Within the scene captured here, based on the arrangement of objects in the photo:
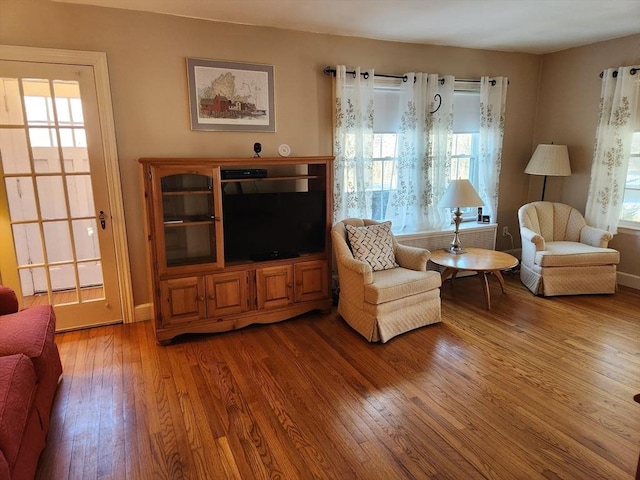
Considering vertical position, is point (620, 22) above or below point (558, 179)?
above

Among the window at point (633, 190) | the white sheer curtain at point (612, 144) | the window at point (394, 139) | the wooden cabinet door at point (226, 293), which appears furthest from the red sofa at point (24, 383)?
the window at point (633, 190)

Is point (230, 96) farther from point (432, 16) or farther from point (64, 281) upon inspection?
point (64, 281)

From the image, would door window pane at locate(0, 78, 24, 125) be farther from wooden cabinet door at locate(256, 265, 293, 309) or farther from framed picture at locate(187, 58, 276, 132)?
wooden cabinet door at locate(256, 265, 293, 309)

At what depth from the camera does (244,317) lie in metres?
3.34

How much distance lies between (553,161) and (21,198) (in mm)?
5038

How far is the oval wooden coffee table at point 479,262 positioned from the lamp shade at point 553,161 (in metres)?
1.22

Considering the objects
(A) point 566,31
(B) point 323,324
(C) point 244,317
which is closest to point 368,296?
(B) point 323,324

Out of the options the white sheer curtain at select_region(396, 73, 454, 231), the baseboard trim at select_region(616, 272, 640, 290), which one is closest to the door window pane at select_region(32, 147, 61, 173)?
the white sheer curtain at select_region(396, 73, 454, 231)

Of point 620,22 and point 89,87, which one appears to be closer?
point 89,87

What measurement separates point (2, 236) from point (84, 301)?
749mm

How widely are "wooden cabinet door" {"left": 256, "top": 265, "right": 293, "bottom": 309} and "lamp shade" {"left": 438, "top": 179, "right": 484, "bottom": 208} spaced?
1.74 meters

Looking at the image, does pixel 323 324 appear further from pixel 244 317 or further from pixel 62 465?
pixel 62 465

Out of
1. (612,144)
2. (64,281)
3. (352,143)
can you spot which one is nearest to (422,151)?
(352,143)

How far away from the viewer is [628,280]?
4344 mm
